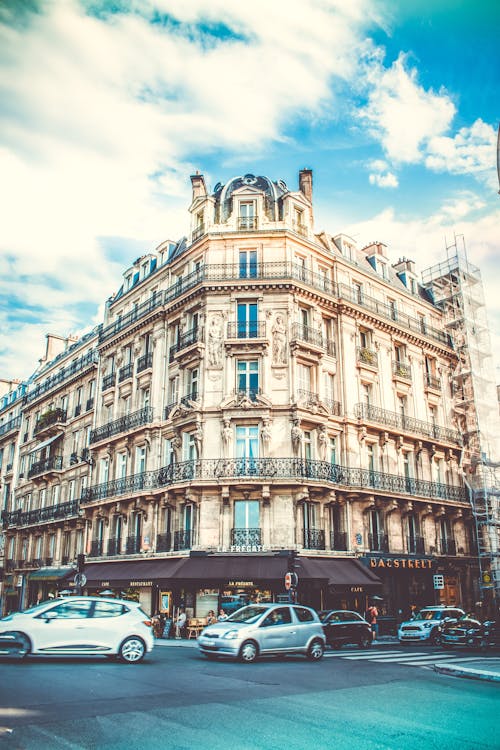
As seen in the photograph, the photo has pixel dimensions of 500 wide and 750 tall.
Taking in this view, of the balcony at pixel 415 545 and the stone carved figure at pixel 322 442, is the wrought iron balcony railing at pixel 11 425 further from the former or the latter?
the balcony at pixel 415 545

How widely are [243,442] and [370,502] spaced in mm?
6160

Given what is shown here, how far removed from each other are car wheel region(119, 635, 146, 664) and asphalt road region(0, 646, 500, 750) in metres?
0.46

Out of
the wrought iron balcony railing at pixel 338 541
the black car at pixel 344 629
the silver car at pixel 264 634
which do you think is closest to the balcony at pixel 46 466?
the wrought iron balcony railing at pixel 338 541

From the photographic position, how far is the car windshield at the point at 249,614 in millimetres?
13188

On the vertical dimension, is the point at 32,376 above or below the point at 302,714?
above

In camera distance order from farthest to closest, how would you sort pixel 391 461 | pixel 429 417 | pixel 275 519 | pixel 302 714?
pixel 429 417, pixel 391 461, pixel 275 519, pixel 302 714

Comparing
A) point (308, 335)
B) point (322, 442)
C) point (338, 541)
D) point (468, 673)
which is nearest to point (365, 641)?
point (338, 541)

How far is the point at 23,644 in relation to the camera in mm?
10594

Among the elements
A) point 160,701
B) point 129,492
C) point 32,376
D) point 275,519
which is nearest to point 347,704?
point 160,701

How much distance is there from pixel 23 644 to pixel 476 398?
85.6ft

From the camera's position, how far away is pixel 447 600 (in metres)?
28.2

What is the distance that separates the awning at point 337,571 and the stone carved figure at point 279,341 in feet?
24.9

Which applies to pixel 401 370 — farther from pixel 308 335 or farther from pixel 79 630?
pixel 79 630

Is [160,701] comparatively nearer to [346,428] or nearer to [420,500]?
[346,428]
